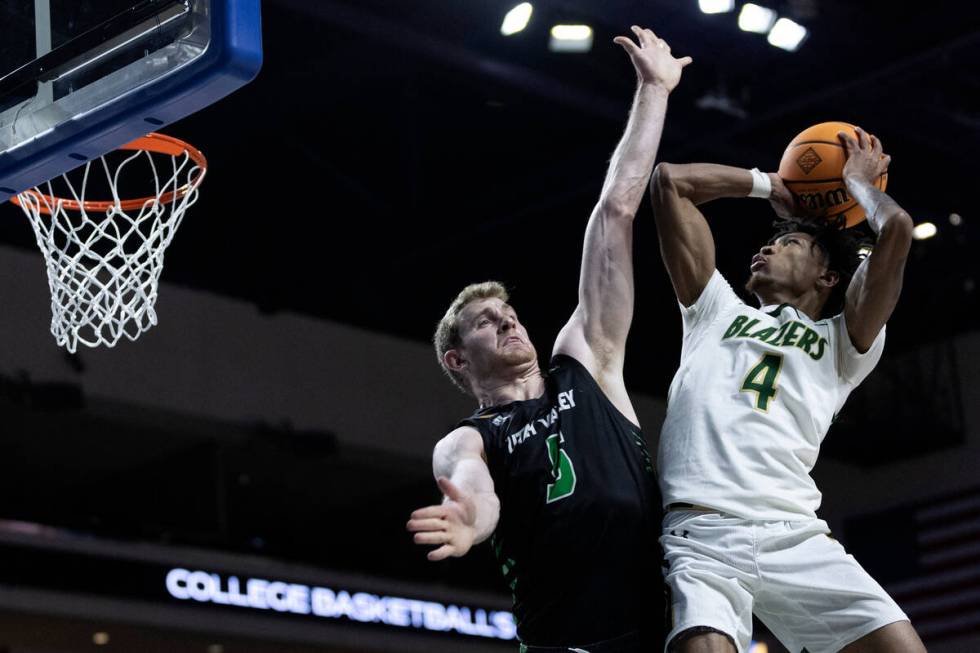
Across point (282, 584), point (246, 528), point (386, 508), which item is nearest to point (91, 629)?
point (282, 584)

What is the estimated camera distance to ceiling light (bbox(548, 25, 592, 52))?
9.80 m

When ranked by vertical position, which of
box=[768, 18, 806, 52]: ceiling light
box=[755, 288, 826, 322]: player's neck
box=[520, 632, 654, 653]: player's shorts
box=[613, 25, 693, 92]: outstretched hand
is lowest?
box=[520, 632, 654, 653]: player's shorts

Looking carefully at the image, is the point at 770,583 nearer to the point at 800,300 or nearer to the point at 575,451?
the point at 575,451

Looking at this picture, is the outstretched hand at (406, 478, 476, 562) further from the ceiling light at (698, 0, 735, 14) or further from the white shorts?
the ceiling light at (698, 0, 735, 14)

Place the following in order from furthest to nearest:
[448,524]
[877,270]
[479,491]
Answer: [877,270]
[479,491]
[448,524]

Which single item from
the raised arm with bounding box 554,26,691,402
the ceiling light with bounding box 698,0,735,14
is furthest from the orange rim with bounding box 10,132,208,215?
the ceiling light with bounding box 698,0,735,14

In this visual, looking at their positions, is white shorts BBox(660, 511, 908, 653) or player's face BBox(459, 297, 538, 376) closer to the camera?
white shorts BBox(660, 511, 908, 653)

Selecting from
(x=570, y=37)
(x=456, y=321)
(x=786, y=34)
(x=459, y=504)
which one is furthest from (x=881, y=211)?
(x=570, y=37)

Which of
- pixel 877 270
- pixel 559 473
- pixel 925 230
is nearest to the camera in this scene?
pixel 559 473

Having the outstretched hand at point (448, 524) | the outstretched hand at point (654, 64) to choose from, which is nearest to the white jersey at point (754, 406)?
the outstretched hand at point (654, 64)

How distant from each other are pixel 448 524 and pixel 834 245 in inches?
75.0

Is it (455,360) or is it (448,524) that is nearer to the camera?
(448,524)

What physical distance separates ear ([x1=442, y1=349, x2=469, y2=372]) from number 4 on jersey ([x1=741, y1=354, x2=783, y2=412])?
3.08 feet

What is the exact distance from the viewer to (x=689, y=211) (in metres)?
4.93
